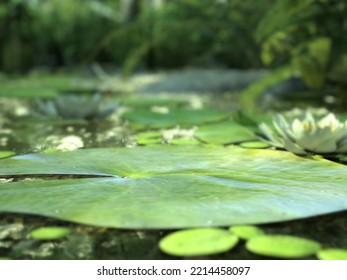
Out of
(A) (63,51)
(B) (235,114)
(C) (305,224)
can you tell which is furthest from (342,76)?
(A) (63,51)

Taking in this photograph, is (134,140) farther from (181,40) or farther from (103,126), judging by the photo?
(181,40)

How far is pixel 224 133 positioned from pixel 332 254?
96 centimetres

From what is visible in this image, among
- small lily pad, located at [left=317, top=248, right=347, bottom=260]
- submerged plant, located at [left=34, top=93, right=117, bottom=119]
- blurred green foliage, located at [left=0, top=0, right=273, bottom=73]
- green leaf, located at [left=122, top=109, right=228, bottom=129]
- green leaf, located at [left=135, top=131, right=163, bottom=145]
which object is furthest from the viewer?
blurred green foliage, located at [left=0, top=0, right=273, bottom=73]

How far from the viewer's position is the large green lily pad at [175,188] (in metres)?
0.74

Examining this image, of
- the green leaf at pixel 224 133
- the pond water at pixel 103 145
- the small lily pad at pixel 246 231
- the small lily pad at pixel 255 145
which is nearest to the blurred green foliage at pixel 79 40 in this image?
the pond water at pixel 103 145

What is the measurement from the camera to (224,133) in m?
1.58

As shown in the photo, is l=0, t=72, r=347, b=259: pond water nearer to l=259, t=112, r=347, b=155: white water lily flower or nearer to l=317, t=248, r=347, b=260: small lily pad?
l=317, t=248, r=347, b=260: small lily pad

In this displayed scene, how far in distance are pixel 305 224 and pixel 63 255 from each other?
0.36 metres

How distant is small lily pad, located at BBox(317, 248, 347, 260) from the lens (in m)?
0.63

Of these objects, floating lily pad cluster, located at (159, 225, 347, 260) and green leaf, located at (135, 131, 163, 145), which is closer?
floating lily pad cluster, located at (159, 225, 347, 260)

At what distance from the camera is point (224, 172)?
1.02 meters

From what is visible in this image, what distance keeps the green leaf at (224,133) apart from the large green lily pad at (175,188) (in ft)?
0.74

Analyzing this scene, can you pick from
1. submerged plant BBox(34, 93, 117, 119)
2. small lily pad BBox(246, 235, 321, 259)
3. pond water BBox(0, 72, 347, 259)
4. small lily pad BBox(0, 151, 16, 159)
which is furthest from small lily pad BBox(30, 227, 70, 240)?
submerged plant BBox(34, 93, 117, 119)

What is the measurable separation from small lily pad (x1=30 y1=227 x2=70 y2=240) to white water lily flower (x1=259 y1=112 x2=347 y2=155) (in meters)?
0.66
